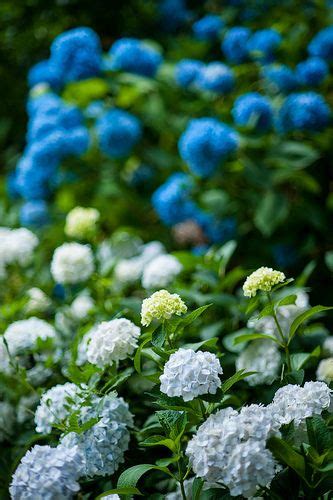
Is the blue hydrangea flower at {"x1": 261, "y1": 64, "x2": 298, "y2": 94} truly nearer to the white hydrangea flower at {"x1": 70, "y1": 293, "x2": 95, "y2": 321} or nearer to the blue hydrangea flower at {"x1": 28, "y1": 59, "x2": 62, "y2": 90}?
the blue hydrangea flower at {"x1": 28, "y1": 59, "x2": 62, "y2": 90}

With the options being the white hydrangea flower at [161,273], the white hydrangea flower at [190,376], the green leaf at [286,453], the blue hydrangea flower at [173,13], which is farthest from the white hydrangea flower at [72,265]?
the blue hydrangea flower at [173,13]

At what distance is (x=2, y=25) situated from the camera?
2725mm

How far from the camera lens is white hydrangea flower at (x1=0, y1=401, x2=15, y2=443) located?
123 cm

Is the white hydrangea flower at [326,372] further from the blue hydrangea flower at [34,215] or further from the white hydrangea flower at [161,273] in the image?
the blue hydrangea flower at [34,215]

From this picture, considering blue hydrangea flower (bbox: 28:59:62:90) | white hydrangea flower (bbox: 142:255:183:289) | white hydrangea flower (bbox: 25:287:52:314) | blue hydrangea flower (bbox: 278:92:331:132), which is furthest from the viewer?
blue hydrangea flower (bbox: 28:59:62:90)

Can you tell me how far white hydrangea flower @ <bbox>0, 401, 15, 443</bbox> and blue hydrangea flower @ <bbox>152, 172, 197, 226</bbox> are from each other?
2.74 feet

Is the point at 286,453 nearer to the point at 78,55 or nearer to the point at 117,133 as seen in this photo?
the point at 117,133

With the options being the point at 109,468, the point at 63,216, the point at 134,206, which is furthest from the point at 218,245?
the point at 109,468

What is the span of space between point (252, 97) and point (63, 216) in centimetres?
70

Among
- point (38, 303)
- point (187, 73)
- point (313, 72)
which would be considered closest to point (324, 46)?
point (313, 72)

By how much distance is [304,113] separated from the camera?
1.80 metres

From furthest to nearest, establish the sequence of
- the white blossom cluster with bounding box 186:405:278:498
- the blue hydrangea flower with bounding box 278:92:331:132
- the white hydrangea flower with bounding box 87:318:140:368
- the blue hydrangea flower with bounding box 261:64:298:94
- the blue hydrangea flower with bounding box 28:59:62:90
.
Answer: the blue hydrangea flower with bounding box 28:59:62:90 < the blue hydrangea flower with bounding box 261:64:298:94 < the blue hydrangea flower with bounding box 278:92:331:132 < the white hydrangea flower with bounding box 87:318:140:368 < the white blossom cluster with bounding box 186:405:278:498

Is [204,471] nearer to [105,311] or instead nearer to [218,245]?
[105,311]

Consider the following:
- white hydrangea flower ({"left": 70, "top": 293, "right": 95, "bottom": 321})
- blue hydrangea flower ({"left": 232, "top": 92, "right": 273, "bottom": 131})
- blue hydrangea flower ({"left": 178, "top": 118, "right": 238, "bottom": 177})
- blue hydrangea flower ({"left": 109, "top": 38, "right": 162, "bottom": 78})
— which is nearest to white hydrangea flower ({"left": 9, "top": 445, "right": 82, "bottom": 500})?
Answer: white hydrangea flower ({"left": 70, "top": 293, "right": 95, "bottom": 321})
